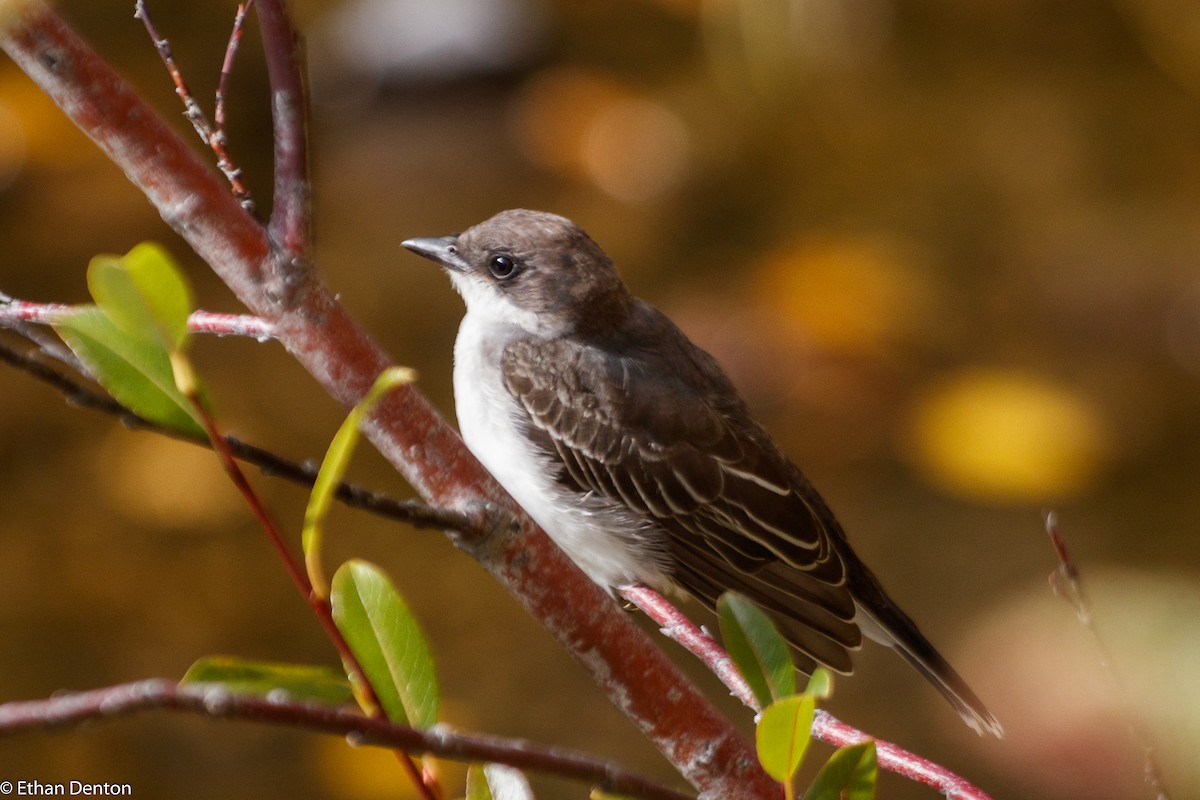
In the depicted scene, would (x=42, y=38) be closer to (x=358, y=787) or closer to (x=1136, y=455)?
(x=358, y=787)

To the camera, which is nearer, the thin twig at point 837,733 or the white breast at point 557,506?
the thin twig at point 837,733

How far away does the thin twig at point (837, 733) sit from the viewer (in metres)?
1.41

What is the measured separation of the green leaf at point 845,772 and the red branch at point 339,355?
0.08 metres

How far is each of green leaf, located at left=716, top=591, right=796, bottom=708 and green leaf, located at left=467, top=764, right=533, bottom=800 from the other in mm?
240

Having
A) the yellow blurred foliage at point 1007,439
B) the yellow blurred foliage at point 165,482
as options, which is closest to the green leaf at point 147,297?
the yellow blurred foliage at point 165,482

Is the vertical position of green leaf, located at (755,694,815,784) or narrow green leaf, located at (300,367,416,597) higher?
narrow green leaf, located at (300,367,416,597)

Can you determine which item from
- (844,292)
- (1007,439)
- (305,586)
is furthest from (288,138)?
(844,292)

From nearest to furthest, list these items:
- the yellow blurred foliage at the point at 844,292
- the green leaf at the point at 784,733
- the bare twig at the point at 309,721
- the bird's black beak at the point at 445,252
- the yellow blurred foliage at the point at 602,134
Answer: the bare twig at the point at 309,721
the green leaf at the point at 784,733
the bird's black beak at the point at 445,252
the yellow blurred foliage at the point at 844,292
the yellow blurred foliage at the point at 602,134

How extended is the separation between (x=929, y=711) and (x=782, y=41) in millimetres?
3230

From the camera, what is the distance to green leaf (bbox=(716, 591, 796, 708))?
4.17 feet

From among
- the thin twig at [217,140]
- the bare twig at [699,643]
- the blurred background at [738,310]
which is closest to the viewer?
the thin twig at [217,140]

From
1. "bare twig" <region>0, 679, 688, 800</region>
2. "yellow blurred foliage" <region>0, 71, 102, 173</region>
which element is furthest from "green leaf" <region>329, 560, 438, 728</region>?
"yellow blurred foliage" <region>0, 71, 102, 173</region>

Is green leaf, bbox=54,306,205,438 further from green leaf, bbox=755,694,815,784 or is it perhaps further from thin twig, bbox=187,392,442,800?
green leaf, bbox=755,694,815,784

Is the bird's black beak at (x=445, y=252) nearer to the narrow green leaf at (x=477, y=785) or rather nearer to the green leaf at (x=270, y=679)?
the narrow green leaf at (x=477, y=785)
